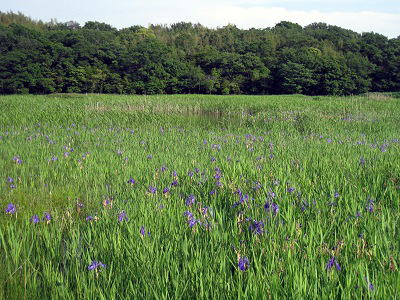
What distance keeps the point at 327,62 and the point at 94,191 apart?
55.7 meters

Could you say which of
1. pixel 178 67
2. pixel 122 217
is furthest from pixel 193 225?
pixel 178 67

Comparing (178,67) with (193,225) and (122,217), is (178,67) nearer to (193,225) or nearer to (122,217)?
(122,217)

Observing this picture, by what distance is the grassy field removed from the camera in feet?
5.57

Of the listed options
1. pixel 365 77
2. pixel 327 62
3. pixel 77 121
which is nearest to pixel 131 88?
pixel 327 62

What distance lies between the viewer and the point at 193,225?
91.8 inches

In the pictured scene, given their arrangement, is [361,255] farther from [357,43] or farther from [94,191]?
[357,43]

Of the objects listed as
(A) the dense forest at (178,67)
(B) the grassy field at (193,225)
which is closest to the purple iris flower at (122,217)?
(B) the grassy field at (193,225)

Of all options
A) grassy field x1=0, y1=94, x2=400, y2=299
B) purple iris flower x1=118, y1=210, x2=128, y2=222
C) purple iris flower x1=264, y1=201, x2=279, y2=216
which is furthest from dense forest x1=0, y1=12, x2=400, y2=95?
purple iris flower x1=118, y1=210, x2=128, y2=222

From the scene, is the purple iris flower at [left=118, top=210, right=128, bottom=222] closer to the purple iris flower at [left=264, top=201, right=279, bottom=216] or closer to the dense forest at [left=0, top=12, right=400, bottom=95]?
the purple iris flower at [left=264, top=201, right=279, bottom=216]

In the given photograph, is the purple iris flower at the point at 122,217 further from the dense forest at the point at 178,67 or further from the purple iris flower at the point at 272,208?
the dense forest at the point at 178,67

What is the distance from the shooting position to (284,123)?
12.5 meters

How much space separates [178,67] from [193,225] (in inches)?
2303

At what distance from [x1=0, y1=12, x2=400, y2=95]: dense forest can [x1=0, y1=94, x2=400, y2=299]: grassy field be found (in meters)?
49.9

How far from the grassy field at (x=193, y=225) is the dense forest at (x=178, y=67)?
4985 centimetres
